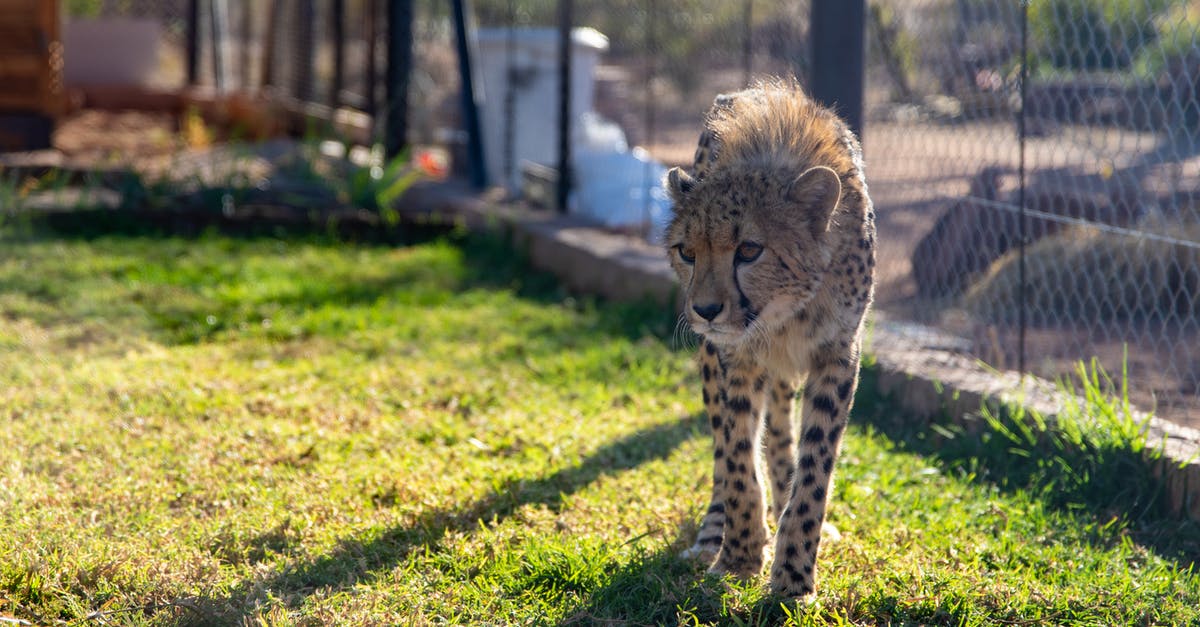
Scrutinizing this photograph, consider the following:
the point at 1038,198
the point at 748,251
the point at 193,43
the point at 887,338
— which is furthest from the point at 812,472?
the point at 193,43

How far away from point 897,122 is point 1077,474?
250 cm

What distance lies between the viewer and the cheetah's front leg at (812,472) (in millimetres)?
3178

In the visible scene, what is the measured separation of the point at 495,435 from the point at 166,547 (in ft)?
4.54

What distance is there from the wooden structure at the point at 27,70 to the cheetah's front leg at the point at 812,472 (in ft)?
29.9

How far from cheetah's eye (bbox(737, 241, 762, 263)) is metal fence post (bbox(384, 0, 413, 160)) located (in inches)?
238

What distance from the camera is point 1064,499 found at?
388 cm

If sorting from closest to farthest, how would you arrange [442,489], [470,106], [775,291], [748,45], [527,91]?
[775,291], [442,489], [748,45], [470,106], [527,91]

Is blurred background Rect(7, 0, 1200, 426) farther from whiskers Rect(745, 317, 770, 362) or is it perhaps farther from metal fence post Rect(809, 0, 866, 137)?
whiskers Rect(745, 317, 770, 362)

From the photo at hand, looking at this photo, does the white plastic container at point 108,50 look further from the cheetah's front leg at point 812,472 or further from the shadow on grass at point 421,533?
the cheetah's front leg at point 812,472

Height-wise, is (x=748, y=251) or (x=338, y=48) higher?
(x=338, y=48)

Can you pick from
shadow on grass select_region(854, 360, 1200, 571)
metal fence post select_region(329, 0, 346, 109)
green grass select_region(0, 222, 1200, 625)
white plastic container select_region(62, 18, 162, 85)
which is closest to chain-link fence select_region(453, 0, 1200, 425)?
shadow on grass select_region(854, 360, 1200, 571)

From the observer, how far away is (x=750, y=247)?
3158mm

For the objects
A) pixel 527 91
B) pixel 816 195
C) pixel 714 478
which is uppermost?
pixel 527 91

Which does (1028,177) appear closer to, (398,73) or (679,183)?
(679,183)
